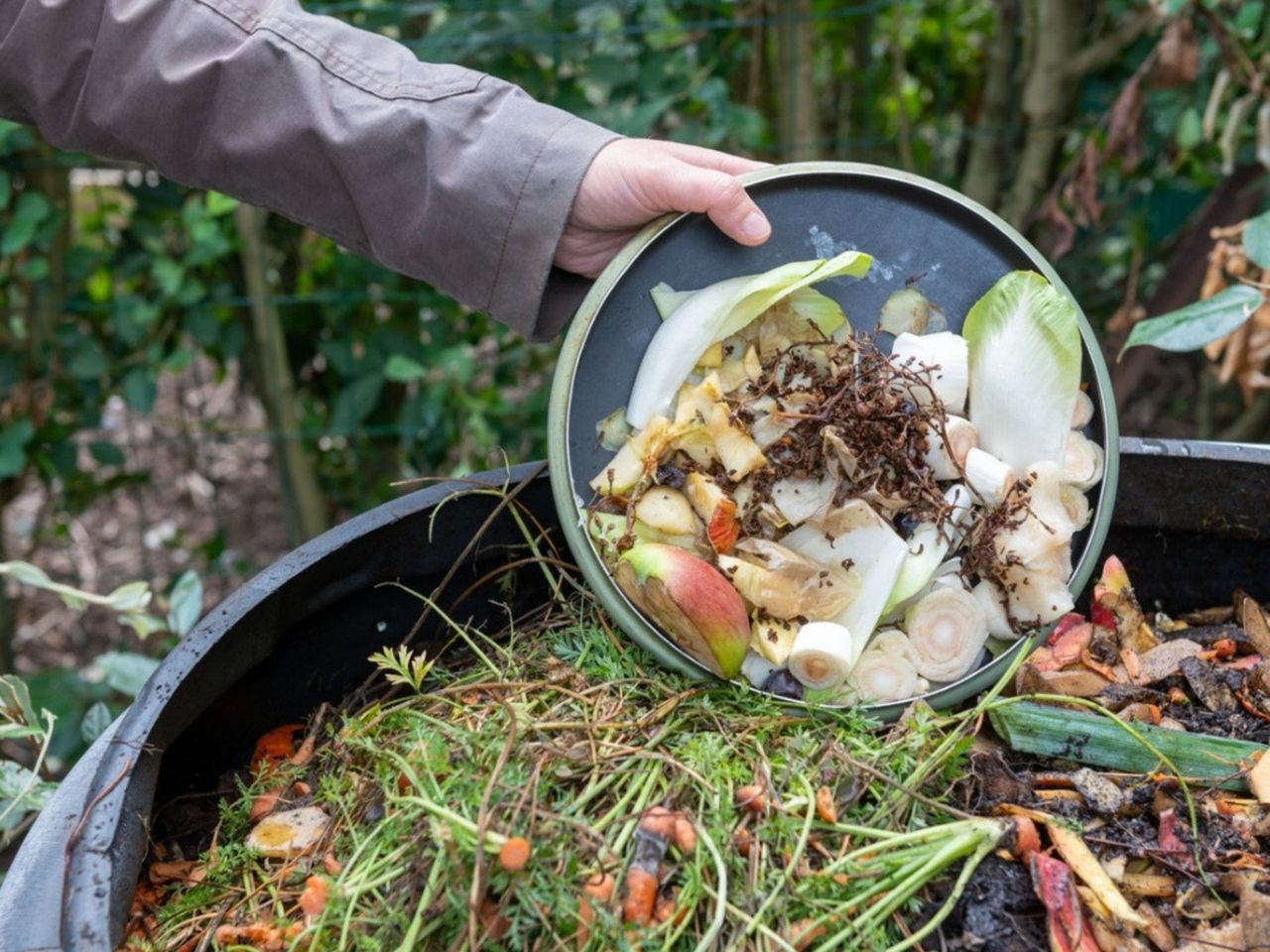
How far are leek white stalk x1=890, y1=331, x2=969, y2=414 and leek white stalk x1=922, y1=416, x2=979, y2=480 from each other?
0.10ft

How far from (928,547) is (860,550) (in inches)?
2.8

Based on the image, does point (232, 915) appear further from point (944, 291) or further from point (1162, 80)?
point (1162, 80)

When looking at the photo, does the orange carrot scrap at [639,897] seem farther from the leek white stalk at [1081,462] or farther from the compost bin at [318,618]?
the leek white stalk at [1081,462]

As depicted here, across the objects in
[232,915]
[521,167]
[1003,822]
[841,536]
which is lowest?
[232,915]

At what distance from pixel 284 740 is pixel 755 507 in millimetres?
575

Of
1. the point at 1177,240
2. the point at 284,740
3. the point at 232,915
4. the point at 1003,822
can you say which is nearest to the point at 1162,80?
the point at 1177,240

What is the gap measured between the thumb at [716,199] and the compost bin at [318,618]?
1.17 feet

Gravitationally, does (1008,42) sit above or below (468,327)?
above

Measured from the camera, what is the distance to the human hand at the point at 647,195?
1.23m

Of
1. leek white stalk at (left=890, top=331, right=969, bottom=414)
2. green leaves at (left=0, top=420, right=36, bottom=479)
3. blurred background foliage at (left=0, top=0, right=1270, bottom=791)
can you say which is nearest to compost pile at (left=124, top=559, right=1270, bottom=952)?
leek white stalk at (left=890, top=331, right=969, bottom=414)

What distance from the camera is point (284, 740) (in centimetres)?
129

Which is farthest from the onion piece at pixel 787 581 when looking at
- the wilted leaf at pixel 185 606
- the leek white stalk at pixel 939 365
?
the wilted leaf at pixel 185 606

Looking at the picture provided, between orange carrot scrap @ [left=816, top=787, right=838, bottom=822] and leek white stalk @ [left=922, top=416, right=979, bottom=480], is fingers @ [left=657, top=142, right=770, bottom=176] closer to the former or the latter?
leek white stalk @ [left=922, top=416, right=979, bottom=480]

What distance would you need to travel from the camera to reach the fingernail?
4.08 ft
